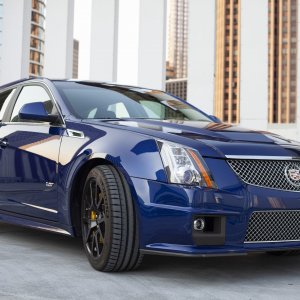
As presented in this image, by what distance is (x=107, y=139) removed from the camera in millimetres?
3684

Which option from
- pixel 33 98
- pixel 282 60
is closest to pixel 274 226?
pixel 33 98

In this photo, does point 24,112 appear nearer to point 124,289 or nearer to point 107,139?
point 107,139

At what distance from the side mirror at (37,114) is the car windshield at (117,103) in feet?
0.53

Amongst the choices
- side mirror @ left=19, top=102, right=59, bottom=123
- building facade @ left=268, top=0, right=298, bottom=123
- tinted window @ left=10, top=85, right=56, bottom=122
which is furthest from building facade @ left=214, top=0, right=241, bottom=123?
side mirror @ left=19, top=102, right=59, bottom=123

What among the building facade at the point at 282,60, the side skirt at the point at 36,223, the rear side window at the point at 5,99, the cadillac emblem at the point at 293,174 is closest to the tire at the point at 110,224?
the side skirt at the point at 36,223

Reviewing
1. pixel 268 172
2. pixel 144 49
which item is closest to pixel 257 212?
pixel 268 172

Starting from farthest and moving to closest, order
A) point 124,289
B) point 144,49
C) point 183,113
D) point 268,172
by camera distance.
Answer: point 144,49 → point 183,113 → point 268,172 → point 124,289

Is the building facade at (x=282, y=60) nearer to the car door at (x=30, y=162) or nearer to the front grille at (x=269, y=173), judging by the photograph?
the car door at (x=30, y=162)

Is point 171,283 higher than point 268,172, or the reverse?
point 268,172

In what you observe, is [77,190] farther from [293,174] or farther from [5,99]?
[5,99]

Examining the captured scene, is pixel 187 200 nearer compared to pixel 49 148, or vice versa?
pixel 187 200

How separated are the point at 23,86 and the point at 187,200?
7.75 ft

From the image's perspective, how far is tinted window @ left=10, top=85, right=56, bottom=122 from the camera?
451 cm

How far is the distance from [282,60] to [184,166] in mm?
133261
